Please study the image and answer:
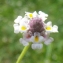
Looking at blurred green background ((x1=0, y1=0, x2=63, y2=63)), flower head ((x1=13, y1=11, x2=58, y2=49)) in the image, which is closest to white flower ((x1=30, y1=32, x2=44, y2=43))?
flower head ((x1=13, y1=11, x2=58, y2=49))

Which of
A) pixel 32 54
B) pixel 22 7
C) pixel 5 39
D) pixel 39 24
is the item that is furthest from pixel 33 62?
pixel 39 24

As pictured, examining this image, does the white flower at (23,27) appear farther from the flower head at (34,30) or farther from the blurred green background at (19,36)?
the blurred green background at (19,36)

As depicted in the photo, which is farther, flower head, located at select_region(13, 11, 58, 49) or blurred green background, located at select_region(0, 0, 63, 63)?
blurred green background, located at select_region(0, 0, 63, 63)

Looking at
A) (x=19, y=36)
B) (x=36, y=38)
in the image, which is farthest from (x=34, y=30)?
(x=19, y=36)

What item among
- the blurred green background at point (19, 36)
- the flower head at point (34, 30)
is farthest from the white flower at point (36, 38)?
the blurred green background at point (19, 36)

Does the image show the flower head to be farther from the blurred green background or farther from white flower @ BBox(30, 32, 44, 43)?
the blurred green background

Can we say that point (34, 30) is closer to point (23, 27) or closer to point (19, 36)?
point (23, 27)
